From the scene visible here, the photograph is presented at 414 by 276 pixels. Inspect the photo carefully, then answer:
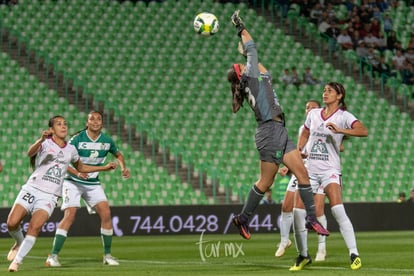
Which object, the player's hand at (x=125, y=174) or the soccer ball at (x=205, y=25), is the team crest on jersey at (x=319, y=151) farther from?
the player's hand at (x=125, y=174)

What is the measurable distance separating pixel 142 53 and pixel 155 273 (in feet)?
67.5

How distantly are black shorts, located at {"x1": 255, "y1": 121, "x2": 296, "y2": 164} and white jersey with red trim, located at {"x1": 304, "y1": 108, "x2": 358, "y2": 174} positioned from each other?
3.23 feet

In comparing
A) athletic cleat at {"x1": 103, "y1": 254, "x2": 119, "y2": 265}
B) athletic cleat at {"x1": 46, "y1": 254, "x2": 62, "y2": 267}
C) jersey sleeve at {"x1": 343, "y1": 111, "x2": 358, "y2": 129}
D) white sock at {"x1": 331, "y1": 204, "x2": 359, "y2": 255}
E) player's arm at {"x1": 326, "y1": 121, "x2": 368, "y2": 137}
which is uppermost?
jersey sleeve at {"x1": 343, "y1": 111, "x2": 358, "y2": 129}

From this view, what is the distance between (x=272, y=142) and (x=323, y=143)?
52.9 inches

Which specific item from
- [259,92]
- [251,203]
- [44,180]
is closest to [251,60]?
[259,92]

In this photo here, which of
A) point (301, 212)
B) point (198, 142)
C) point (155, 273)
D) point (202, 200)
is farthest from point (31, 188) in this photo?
point (198, 142)

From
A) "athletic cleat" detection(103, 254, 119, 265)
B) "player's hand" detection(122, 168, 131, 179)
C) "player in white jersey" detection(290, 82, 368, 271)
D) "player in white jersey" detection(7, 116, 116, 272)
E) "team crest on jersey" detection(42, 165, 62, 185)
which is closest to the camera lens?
"player in white jersey" detection(290, 82, 368, 271)

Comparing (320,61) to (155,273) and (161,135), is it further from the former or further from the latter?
(155,273)

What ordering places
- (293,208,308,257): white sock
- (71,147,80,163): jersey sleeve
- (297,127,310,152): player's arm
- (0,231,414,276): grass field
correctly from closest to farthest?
(0,231,414,276): grass field → (293,208,308,257): white sock → (297,127,310,152): player's arm → (71,147,80,163): jersey sleeve

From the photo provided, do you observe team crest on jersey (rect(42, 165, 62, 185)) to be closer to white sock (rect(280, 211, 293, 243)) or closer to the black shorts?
the black shorts

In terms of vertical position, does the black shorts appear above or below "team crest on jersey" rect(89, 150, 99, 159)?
above

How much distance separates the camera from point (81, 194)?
50.1 feet

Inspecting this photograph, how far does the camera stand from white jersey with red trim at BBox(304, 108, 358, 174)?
527 inches

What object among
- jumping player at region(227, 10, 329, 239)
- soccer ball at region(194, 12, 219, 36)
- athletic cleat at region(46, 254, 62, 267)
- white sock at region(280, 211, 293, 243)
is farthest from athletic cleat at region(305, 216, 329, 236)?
athletic cleat at region(46, 254, 62, 267)
